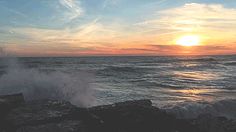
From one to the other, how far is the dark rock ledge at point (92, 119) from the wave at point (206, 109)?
4.37 meters

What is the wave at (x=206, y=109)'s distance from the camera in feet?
37.3

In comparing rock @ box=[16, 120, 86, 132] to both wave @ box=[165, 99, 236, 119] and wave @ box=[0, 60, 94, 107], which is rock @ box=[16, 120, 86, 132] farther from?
wave @ box=[0, 60, 94, 107]

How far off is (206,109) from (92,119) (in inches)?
280

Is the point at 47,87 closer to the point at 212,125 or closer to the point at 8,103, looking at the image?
the point at 8,103

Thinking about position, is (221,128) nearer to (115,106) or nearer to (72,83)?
(115,106)

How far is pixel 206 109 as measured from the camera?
39.2 feet

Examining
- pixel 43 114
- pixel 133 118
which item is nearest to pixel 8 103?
pixel 43 114

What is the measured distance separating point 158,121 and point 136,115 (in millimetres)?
471

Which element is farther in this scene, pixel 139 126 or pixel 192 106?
pixel 192 106

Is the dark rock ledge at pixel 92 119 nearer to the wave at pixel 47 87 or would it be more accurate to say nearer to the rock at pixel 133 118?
the rock at pixel 133 118

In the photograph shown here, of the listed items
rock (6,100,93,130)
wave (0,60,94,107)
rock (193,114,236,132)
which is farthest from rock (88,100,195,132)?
wave (0,60,94,107)

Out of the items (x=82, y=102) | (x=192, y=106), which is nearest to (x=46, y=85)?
(x=82, y=102)

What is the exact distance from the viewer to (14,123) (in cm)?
564

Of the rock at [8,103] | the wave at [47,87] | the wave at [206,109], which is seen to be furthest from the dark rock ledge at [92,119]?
the wave at [47,87]
